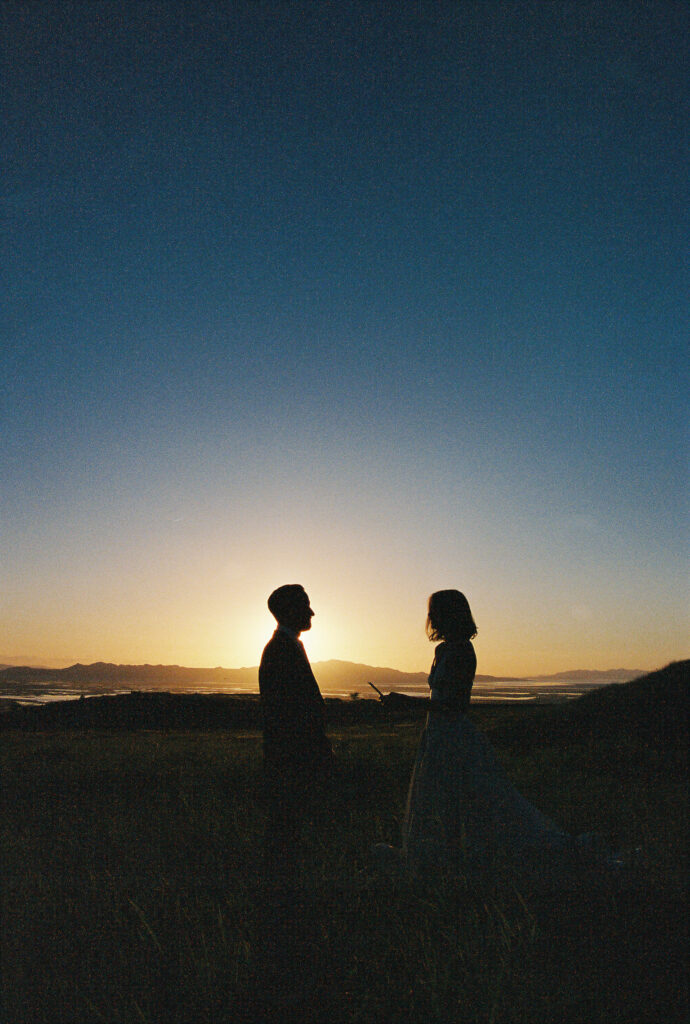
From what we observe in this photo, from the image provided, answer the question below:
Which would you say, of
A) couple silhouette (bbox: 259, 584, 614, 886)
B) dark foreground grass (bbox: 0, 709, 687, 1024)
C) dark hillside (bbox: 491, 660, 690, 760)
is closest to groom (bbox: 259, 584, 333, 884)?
dark foreground grass (bbox: 0, 709, 687, 1024)

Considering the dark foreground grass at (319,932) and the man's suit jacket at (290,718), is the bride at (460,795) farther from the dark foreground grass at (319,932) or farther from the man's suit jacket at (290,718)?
the man's suit jacket at (290,718)

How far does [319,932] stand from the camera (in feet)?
15.7

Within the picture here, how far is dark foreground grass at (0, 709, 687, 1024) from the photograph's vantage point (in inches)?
147

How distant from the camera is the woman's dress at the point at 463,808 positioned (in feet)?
18.6

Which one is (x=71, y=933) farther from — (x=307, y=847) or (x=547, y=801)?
(x=547, y=801)

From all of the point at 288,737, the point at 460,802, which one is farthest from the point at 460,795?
the point at 288,737

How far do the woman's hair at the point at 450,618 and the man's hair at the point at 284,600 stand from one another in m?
1.32

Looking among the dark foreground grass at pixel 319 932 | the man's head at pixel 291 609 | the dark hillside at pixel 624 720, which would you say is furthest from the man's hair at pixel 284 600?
the dark hillside at pixel 624 720

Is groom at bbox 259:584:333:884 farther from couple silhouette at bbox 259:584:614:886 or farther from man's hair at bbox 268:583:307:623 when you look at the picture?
couple silhouette at bbox 259:584:614:886

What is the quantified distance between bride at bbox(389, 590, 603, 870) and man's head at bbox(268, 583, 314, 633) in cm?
132

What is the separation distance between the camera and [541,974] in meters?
3.99

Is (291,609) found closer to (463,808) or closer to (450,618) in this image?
(450,618)

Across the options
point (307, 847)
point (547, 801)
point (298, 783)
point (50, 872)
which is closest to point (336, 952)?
point (298, 783)

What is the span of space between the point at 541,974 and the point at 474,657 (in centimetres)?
219
